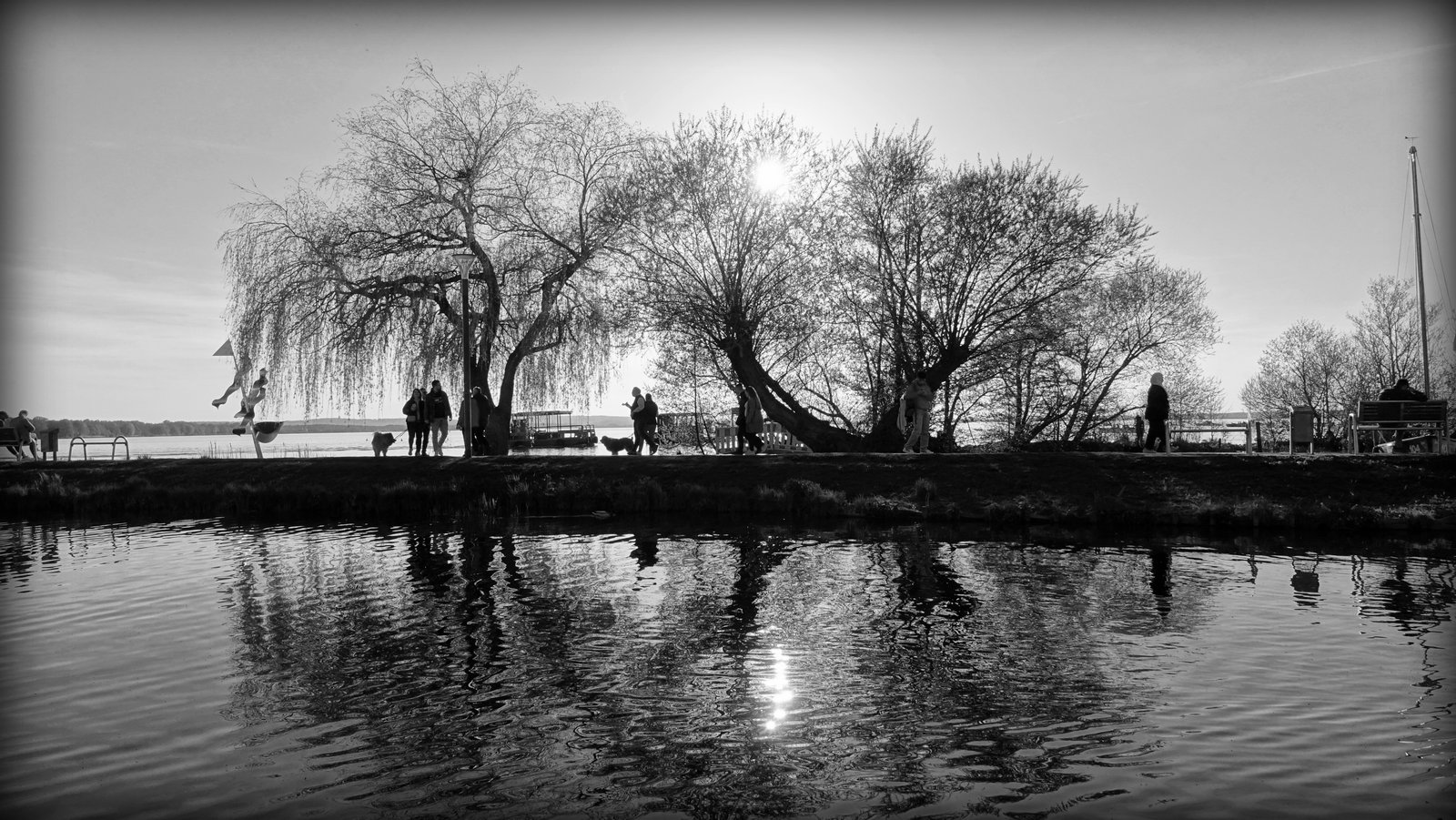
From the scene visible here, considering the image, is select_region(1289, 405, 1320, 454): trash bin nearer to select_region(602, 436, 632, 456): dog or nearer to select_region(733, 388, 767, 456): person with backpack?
select_region(733, 388, 767, 456): person with backpack

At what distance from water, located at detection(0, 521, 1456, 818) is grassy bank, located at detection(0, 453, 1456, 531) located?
409cm

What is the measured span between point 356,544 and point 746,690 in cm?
1110

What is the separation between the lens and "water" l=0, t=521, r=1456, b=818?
582 centimetres

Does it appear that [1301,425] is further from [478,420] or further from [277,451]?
[277,451]

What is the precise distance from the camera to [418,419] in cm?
2670

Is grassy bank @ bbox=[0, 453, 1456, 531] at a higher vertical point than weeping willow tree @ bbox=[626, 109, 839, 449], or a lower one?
lower

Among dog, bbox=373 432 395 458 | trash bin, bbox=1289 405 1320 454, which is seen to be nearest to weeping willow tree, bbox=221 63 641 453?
dog, bbox=373 432 395 458

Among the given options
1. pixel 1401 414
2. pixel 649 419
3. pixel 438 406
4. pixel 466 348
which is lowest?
pixel 1401 414

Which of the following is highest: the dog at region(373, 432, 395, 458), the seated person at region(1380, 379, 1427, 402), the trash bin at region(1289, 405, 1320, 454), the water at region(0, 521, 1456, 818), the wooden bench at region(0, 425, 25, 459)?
the wooden bench at region(0, 425, 25, 459)

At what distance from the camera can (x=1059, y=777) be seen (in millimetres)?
5945

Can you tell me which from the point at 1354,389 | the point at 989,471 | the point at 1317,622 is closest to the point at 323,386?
the point at 989,471

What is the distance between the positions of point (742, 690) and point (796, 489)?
515 inches

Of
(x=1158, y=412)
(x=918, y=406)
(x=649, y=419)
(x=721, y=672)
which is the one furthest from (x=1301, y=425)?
(x=721, y=672)

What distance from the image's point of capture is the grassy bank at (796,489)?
17.8 meters
